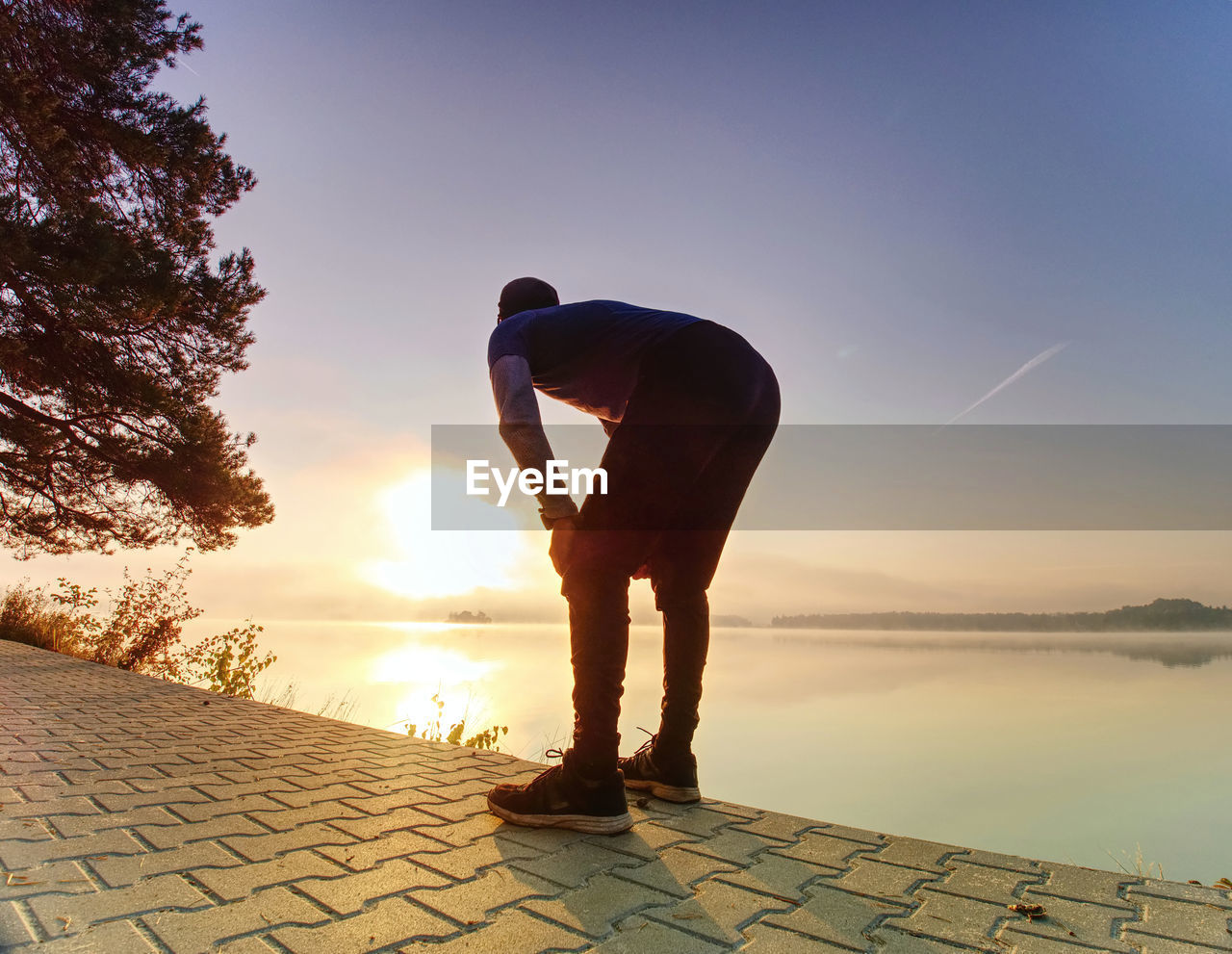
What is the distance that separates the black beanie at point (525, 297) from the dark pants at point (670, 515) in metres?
0.68

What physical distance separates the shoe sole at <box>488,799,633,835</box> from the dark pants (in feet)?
0.51

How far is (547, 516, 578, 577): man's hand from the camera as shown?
236 centimetres

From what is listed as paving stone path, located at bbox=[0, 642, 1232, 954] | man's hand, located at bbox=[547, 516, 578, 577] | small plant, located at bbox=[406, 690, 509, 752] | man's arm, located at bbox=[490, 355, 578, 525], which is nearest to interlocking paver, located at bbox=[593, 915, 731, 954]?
paving stone path, located at bbox=[0, 642, 1232, 954]

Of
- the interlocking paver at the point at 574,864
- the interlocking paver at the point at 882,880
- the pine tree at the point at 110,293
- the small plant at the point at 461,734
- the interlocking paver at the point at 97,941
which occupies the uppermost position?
the pine tree at the point at 110,293

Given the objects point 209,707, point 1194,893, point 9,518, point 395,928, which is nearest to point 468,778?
point 395,928

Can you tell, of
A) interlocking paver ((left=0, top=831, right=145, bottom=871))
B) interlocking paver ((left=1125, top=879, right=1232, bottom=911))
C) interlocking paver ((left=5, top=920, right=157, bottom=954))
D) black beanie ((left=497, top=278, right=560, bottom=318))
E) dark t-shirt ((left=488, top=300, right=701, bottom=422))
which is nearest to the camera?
interlocking paver ((left=5, top=920, right=157, bottom=954))

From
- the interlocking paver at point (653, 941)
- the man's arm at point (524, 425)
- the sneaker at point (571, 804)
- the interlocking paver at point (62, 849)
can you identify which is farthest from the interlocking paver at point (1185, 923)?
the interlocking paver at point (62, 849)

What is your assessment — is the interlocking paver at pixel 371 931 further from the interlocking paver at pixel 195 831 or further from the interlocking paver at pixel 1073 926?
the interlocking paver at pixel 1073 926

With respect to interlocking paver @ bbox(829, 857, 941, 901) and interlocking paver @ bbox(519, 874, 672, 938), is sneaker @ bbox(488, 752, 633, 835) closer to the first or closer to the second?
interlocking paver @ bbox(519, 874, 672, 938)

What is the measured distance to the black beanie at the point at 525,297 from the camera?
2895mm

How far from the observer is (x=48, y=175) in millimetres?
8578

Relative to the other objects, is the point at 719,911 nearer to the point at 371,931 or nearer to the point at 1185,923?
the point at 371,931

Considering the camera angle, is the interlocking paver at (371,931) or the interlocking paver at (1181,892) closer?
the interlocking paver at (371,931)

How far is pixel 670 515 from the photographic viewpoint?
2479mm
